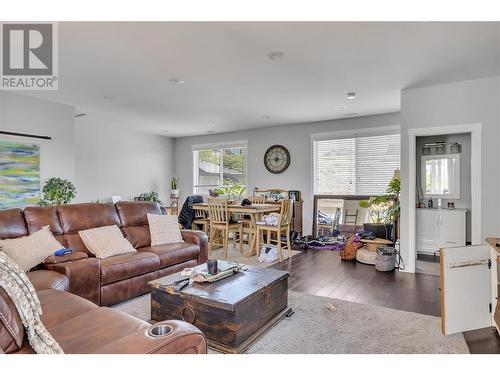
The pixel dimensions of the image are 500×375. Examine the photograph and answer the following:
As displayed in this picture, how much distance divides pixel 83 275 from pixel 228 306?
1410mm

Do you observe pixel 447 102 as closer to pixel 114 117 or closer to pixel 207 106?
pixel 207 106

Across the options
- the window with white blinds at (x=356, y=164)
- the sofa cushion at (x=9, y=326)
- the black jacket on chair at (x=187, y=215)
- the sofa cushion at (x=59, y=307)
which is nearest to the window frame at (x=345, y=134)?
the window with white blinds at (x=356, y=164)

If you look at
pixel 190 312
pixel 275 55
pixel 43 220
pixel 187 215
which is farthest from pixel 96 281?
pixel 187 215

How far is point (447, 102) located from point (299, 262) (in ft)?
9.70

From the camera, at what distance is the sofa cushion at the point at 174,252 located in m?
3.36

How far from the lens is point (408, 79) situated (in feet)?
12.4

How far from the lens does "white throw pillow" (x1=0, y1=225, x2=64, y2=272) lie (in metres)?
2.44

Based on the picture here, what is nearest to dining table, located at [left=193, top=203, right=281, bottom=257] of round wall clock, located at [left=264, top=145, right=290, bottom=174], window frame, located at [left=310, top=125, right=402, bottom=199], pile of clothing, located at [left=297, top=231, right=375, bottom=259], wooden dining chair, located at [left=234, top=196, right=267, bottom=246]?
wooden dining chair, located at [left=234, top=196, right=267, bottom=246]

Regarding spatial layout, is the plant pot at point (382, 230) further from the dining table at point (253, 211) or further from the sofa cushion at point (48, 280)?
the sofa cushion at point (48, 280)

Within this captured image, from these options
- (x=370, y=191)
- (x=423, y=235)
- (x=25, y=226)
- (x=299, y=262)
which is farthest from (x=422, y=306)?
Answer: (x=25, y=226)

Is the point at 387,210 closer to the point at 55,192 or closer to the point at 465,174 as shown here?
the point at 465,174

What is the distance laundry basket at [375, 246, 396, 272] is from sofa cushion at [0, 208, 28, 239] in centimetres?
411
